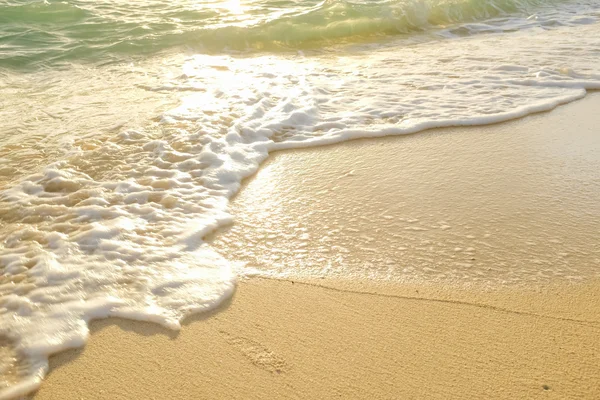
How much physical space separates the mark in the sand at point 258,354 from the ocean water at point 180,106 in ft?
0.85

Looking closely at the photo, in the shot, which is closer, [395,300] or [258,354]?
[258,354]

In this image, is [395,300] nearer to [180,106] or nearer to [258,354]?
[258,354]

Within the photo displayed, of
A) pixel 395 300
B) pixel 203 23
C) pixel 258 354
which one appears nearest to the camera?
pixel 258 354

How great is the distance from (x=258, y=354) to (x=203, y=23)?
7.40 m

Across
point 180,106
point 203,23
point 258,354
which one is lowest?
point 258,354

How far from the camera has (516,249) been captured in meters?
2.76

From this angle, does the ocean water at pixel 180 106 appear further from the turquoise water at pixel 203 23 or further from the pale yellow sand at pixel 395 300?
the pale yellow sand at pixel 395 300

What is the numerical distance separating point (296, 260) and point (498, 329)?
966 millimetres

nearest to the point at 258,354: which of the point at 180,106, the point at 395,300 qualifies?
the point at 395,300

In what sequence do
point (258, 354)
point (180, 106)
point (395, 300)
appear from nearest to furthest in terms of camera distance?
point (258, 354) < point (395, 300) < point (180, 106)

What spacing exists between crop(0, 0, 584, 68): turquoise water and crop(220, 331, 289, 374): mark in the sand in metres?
5.70

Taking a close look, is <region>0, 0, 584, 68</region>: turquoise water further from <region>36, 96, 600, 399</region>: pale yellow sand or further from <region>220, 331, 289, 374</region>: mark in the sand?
<region>220, 331, 289, 374</region>: mark in the sand

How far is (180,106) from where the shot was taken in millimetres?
4875

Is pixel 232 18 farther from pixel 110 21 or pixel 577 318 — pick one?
pixel 577 318
